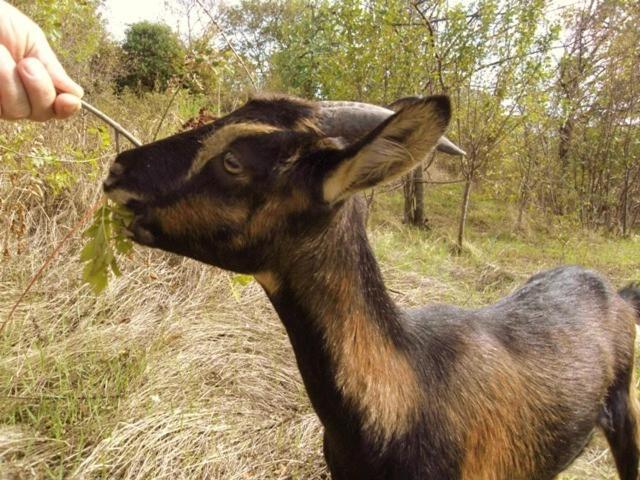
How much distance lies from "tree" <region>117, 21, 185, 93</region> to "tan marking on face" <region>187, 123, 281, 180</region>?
1527 cm

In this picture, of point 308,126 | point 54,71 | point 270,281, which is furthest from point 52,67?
point 270,281

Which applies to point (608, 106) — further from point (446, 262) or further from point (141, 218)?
point (141, 218)

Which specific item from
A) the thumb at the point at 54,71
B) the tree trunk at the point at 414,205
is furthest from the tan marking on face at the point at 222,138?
the tree trunk at the point at 414,205

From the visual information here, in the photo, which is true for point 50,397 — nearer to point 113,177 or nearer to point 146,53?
point 113,177

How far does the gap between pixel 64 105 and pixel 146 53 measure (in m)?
19.5

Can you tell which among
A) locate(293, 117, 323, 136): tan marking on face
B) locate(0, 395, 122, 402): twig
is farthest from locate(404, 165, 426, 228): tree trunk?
locate(293, 117, 323, 136): tan marking on face

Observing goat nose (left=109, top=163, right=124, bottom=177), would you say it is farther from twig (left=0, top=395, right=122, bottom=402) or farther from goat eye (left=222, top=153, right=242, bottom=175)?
twig (left=0, top=395, right=122, bottom=402)

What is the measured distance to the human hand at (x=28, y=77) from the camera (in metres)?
1.96

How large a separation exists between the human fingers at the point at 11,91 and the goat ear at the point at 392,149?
1.17 m

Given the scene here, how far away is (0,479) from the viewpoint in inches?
116

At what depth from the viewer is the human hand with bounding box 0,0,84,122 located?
1.96m

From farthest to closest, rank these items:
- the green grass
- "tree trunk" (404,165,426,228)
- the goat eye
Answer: "tree trunk" (404,165,426,228) < the green grass < the goat eye

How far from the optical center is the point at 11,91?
1954mm

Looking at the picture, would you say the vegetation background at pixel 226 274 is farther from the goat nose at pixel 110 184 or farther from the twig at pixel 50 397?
the goat nose at pixel 110 184
